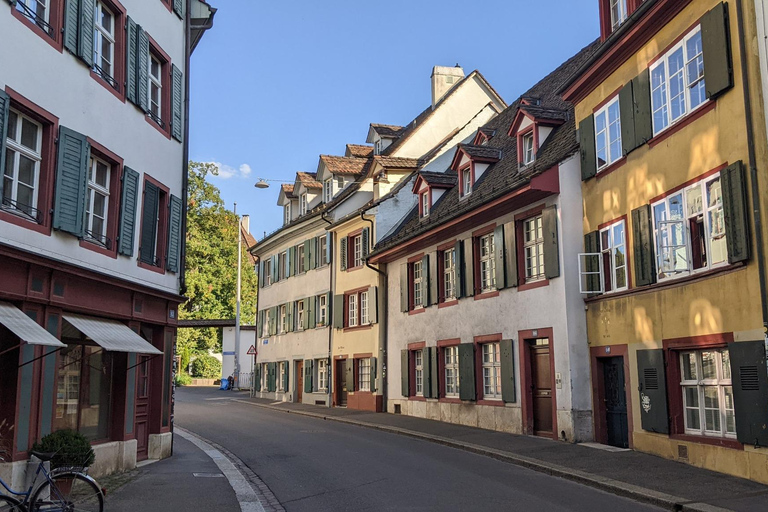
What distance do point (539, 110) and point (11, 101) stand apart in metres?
13.8

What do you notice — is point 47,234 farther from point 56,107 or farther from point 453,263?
point 453,263

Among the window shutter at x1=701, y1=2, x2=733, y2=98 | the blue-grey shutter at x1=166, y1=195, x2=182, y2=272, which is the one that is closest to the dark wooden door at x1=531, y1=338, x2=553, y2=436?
the window shutter at x1=701, y1=2, x2=733, y2=98

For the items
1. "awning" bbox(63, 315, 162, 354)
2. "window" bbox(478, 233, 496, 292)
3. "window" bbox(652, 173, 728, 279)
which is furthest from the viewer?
"window" bbox(478, 233, 496, 292)

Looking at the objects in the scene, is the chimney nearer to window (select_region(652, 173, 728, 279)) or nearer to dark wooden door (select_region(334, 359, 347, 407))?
dark wooden door (select_region(334, 359, 347, 407))

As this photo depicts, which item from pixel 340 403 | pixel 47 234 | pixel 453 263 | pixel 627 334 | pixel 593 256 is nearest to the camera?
pixel 47 234

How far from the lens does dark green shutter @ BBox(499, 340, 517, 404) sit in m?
19.8

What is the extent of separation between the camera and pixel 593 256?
17297mm

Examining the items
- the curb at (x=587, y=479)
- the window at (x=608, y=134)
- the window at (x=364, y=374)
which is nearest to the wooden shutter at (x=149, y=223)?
the curb at (x=587, y=479)

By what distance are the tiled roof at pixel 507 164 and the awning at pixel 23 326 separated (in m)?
11.5

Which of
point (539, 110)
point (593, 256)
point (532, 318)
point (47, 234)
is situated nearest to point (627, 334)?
point (593, 256)

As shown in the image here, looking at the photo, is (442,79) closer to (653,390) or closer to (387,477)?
(653,390)

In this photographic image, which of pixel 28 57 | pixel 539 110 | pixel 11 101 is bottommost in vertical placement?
pixel 11 101

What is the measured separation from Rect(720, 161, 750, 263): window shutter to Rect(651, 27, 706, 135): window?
1.64 metres

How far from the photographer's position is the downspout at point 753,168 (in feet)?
37.8
